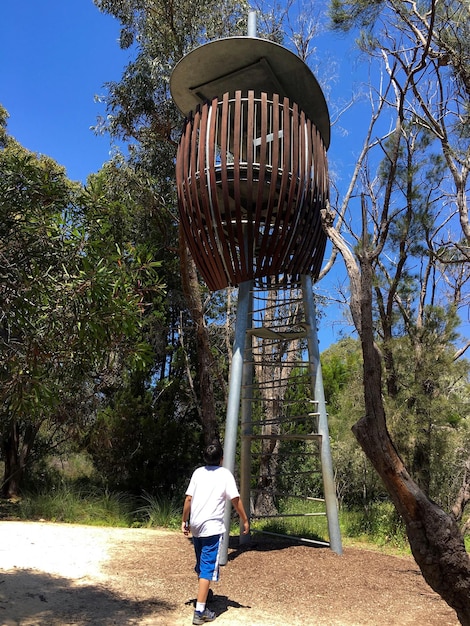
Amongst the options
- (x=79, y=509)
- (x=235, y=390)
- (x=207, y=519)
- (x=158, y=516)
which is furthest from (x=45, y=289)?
(x=79, y=509)

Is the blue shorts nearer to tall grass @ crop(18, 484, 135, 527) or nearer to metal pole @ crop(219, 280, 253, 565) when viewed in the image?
metal pole @ crop(219, 280, 253, 565)

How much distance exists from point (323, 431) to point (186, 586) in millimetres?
3065

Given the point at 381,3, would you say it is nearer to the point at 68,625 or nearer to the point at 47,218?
the point at 47,218

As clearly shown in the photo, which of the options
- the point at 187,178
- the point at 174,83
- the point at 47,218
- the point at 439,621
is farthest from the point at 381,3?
the point at 439,621

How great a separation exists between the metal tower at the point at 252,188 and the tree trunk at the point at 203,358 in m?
3.15

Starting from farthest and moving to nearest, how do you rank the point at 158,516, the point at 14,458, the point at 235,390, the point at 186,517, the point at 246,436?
1. the point at 14,458
2. the point at 158,516
3. the point at 246,436
4. the point at 235,390
5. the point at 186,517

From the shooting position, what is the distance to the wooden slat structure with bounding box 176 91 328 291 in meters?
7.72

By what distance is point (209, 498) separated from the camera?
451 centimetres

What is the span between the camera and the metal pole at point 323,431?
770 centimetres

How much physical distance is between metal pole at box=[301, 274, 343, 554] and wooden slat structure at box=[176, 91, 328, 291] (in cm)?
48

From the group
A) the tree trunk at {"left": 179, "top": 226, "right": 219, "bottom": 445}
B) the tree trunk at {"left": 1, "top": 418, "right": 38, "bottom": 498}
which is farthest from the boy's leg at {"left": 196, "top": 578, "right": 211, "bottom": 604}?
the tree trunk at {"left": 1, "top": 418, "right": 38, "bottom": 498}

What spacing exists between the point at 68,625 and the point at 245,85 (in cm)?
737

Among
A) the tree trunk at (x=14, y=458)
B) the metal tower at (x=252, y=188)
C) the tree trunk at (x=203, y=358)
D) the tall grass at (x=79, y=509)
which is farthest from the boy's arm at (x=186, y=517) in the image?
the tree trunk at (x=14, y=458)

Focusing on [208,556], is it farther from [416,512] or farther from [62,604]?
[416,512]
